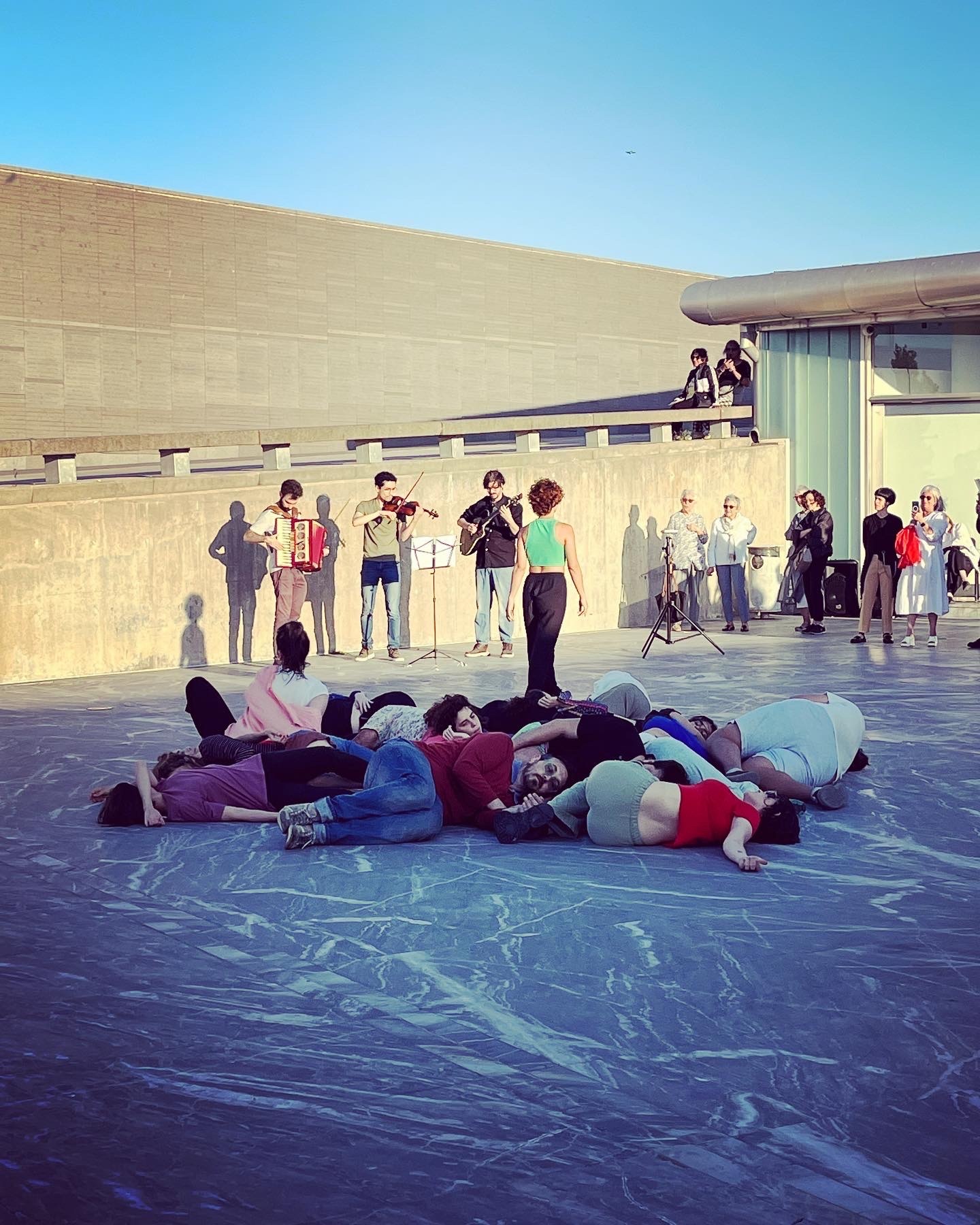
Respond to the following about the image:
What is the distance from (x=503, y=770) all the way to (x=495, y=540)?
26.9 ft

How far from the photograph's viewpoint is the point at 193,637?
1605 centimetres

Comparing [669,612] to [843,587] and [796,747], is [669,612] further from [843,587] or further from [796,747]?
[796,747]

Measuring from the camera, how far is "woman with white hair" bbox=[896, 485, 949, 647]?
16281 millimetres

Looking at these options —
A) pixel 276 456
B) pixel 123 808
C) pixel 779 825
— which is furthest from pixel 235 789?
pixel 276 456

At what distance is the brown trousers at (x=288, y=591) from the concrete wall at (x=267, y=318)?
40.0 ft

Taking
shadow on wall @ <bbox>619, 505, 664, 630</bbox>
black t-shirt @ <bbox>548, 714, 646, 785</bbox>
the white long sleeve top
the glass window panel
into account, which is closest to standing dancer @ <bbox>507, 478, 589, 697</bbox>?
black t-shirt @ <bbox>548, 714, 646, 785</bbox>

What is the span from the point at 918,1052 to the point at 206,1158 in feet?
6.73

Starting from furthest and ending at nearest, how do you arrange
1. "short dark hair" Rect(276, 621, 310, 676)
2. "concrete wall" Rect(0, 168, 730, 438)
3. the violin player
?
"concrete wall" Rect(0, 168, 730, 438)
the violin player
"short dark hair" Rect(276, 621, 310, 676)

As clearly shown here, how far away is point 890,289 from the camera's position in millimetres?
19703

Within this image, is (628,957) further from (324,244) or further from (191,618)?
(324,244)

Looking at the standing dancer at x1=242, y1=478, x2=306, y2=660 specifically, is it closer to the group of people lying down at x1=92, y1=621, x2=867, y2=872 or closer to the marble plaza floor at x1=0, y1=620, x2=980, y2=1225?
the group of people lying down at x1=92, y1=621, x2=867, y2=872

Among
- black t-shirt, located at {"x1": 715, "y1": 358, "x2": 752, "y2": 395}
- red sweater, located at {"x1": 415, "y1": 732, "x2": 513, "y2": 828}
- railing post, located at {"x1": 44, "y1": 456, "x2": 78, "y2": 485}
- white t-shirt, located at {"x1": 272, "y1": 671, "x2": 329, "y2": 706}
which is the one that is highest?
black t-shirt, located at {"x1": 715, "y1": 358, "x2": 752, "y2": 395}

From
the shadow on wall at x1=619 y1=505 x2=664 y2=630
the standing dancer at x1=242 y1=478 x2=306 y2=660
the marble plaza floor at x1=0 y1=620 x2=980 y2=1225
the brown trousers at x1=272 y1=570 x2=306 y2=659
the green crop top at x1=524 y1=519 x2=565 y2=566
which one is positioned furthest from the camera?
the shadow on wall at x1=619 y1=505 x2=664 y2=630

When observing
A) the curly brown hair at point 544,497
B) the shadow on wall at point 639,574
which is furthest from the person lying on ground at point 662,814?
the shadow on wall at point 639,574
